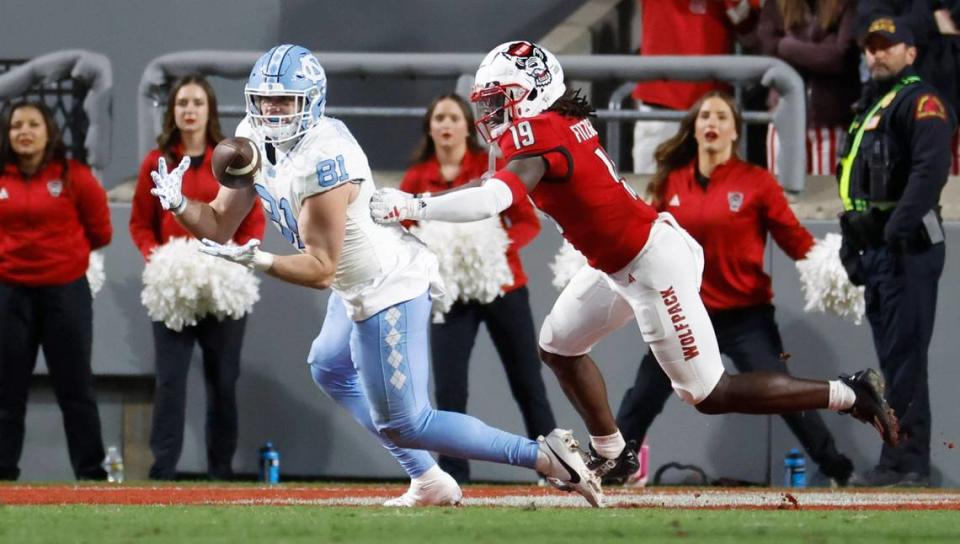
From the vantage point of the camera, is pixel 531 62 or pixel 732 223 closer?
pixel 531 62

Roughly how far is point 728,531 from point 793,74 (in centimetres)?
441

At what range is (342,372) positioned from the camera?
7.20m

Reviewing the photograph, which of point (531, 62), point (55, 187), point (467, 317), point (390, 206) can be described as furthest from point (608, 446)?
point (55, 187)

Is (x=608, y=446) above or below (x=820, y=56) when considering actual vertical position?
below

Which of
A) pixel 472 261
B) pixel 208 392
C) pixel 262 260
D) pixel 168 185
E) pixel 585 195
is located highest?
pixel 168 185

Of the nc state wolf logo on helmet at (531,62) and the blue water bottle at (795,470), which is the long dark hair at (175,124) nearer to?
the nc state wolf logo on helmet at (531,62)

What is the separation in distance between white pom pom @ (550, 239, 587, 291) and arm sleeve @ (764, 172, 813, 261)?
0.98m

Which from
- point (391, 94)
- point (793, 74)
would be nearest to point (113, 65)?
point (391, 94)

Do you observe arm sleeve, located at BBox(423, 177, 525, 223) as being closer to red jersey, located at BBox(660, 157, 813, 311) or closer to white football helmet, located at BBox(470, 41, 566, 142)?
white football helmet, located at BBox(470, 41, 566, 142)

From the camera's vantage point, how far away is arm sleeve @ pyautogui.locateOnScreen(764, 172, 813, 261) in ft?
29.7

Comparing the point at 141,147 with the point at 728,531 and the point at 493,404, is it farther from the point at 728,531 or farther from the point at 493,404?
the point at 728,531

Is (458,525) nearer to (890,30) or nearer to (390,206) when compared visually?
(390,206)

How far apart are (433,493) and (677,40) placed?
13.9 ft

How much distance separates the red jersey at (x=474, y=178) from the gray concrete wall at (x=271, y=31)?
2.70 m
